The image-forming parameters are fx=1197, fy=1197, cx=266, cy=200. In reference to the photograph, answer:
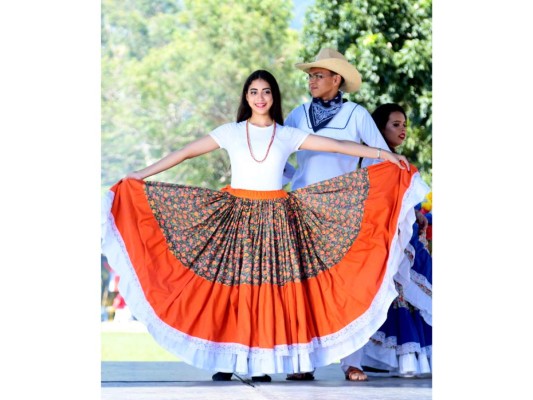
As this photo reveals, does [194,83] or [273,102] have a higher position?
[194,83]

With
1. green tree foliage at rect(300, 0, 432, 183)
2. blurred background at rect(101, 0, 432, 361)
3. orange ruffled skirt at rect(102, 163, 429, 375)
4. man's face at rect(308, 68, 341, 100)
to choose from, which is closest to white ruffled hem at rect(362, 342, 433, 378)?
orange ruffled skirt at rect(102, 163, 429, 375)

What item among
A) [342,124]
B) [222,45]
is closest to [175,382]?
[342,124]

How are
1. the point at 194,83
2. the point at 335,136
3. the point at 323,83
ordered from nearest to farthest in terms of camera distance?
the point at 335,136
the point at 323,83
the point at 194,83

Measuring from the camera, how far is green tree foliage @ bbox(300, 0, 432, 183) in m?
13.9

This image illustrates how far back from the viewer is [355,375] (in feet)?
18.8

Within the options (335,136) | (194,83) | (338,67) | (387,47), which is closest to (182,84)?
(194,83)

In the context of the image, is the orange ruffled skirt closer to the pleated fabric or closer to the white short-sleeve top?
the white short-sleeve top

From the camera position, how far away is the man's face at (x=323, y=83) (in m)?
6.04

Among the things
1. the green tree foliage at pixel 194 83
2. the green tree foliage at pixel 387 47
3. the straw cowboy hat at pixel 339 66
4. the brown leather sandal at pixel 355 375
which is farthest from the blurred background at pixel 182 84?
the brown leather sandal at pixel 355 375

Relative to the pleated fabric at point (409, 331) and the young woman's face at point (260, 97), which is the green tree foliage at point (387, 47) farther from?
the young woman's face at point (260, 97)

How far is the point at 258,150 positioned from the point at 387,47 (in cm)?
873

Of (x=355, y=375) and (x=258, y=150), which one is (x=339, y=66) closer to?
(x=258, y=150)

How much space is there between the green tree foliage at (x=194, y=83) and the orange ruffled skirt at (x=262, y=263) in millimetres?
14162
